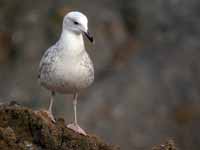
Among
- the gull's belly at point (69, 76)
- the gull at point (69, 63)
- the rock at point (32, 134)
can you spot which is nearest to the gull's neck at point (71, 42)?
the gull at point (69, 63)

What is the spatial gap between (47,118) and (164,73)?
11316 millimetres

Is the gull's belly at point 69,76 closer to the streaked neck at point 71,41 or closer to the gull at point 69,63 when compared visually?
the gull at point 69,63

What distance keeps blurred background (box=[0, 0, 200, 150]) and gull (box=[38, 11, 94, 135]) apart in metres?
6.41

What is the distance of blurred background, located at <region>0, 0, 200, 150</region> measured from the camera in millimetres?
20641

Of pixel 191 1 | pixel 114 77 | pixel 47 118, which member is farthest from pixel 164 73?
pixel 47 118

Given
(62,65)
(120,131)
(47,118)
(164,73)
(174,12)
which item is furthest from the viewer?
(174,12)

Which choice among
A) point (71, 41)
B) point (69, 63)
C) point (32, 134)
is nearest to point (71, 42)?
point (71, 41)

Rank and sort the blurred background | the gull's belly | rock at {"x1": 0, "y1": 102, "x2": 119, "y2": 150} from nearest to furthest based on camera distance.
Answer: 1. rock at {"x1": 0, "y1": 102, "x2": 119, "y2": 150}
2. the gull's belly
3. the blurred background

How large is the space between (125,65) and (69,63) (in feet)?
30.6

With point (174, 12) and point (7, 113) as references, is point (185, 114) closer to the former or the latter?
point (174, 12)

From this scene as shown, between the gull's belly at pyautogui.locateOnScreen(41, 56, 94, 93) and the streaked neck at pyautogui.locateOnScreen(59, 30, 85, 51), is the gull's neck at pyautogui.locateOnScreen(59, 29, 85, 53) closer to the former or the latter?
the streaked neck at pyautogui.locateOnScreen(59, 30, 85, 51)

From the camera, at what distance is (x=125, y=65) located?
2209 centimetres

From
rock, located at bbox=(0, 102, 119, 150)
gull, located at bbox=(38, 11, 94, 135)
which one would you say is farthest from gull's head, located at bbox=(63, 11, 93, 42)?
rock, located at bbox=(0, 102, 119, 150)

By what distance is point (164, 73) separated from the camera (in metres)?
21.9
